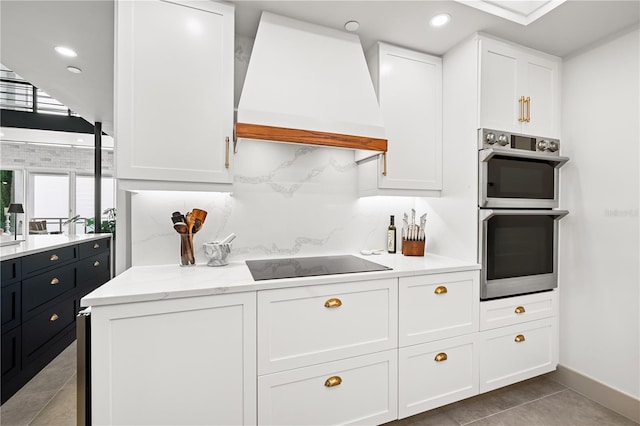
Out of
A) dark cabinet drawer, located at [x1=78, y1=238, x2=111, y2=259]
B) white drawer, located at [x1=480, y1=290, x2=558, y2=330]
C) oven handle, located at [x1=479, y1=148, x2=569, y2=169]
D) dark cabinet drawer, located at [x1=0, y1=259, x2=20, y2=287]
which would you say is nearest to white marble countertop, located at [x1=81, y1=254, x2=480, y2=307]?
white drawer, located at [x1=480, y1=290, x2=558, y2=330]

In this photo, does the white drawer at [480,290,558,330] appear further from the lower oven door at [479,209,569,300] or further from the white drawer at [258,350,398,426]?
the white drawer at [258,350,398,426]

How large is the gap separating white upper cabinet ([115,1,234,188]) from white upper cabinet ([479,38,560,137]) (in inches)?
64.0

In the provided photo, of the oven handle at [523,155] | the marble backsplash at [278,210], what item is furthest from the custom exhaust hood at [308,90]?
the oven handle at [523,155]

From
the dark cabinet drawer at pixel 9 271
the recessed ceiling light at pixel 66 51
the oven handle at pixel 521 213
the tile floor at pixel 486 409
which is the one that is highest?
the recessed ceiling light at pixel 66 51

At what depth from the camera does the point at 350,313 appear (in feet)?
5.26

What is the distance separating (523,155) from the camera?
6.70ft

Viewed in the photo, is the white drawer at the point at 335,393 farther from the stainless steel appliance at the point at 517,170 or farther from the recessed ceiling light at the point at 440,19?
the recessed ceiling light at the point at 440,19

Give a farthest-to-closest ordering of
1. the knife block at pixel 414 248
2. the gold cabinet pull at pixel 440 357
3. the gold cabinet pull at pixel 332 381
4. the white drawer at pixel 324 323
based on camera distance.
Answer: the knife block at pixel 414 248
the gold cabinet pull at pixel 440 357
the gold cabinet pull at pixel 332 381
the white drawer at pixel 324 323

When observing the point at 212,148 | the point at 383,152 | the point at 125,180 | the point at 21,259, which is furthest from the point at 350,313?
the point at 21,259

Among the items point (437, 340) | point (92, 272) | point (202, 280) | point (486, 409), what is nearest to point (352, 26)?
point (202, 280)

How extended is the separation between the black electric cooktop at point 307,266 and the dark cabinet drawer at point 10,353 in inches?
67.2

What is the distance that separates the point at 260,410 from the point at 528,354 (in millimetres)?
1869

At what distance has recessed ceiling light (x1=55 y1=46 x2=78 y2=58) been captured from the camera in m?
2.16

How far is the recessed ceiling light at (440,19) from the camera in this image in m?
Result: 1.82
